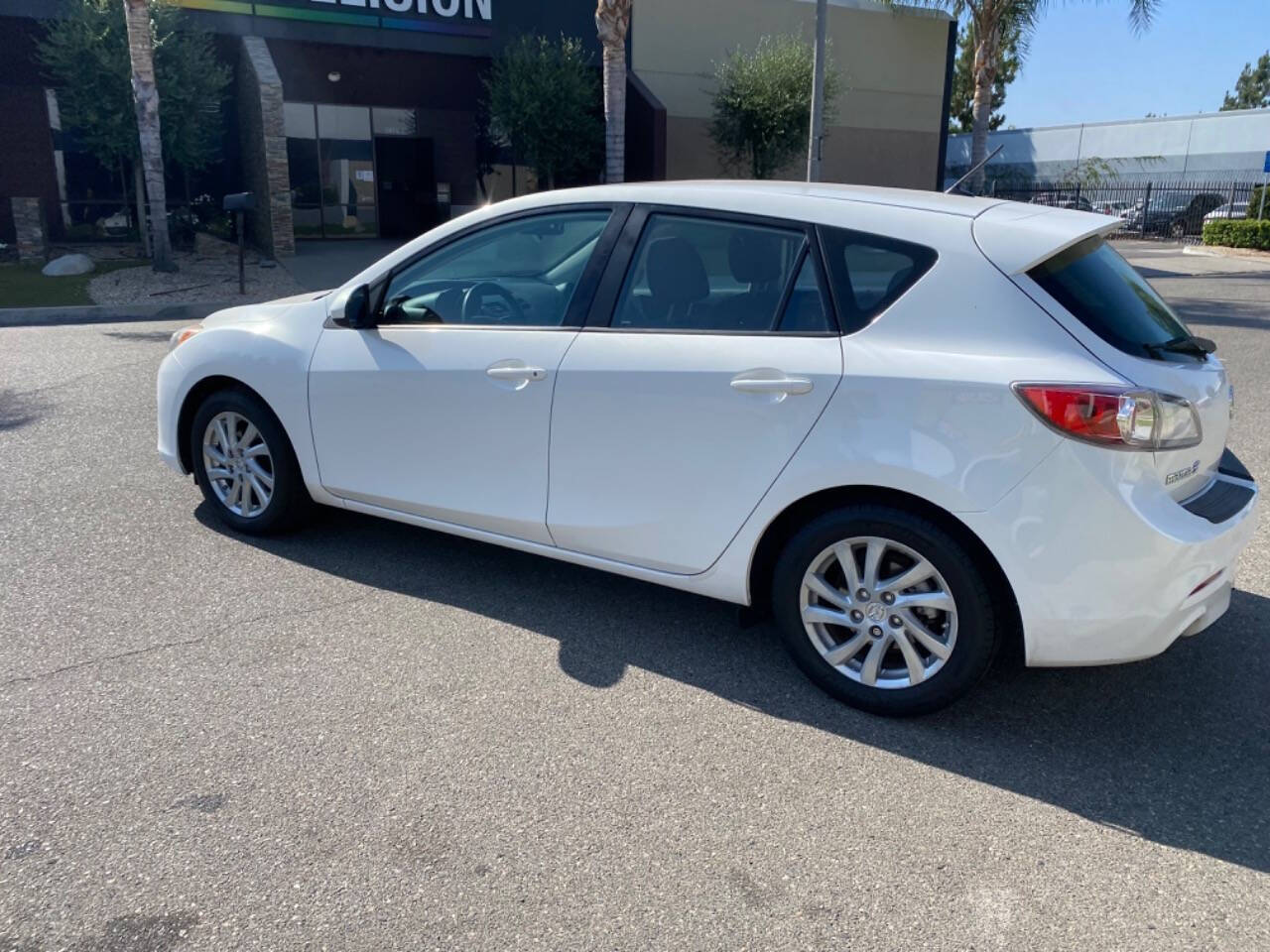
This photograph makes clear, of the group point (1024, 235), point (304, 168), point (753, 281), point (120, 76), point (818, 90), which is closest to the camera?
point (1024, 235)

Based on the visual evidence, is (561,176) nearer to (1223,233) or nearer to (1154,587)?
(1223,233)

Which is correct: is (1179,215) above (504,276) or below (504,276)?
above

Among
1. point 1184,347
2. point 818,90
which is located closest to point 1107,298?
point 1184,347

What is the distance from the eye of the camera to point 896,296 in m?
3.40

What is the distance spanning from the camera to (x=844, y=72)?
26.4 m

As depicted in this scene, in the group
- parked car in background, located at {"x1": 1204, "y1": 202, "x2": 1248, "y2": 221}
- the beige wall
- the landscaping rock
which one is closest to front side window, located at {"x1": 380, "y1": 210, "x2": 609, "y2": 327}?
the landscaping rock

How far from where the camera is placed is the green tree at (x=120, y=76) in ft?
58.2

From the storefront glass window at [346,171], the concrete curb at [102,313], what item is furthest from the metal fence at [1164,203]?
the concrete curb at [102,313]

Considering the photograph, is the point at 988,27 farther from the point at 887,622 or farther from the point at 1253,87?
the point at 1253,87

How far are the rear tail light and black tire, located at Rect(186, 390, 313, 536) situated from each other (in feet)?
10.9

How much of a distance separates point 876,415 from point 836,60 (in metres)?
25.6

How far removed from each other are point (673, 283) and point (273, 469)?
7.32 ft

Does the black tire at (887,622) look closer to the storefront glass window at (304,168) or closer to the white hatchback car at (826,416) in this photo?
the white hatchback car at (826,416)

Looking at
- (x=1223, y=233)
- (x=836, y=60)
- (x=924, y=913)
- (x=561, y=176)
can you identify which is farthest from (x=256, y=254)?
(x=1223, y=233)
